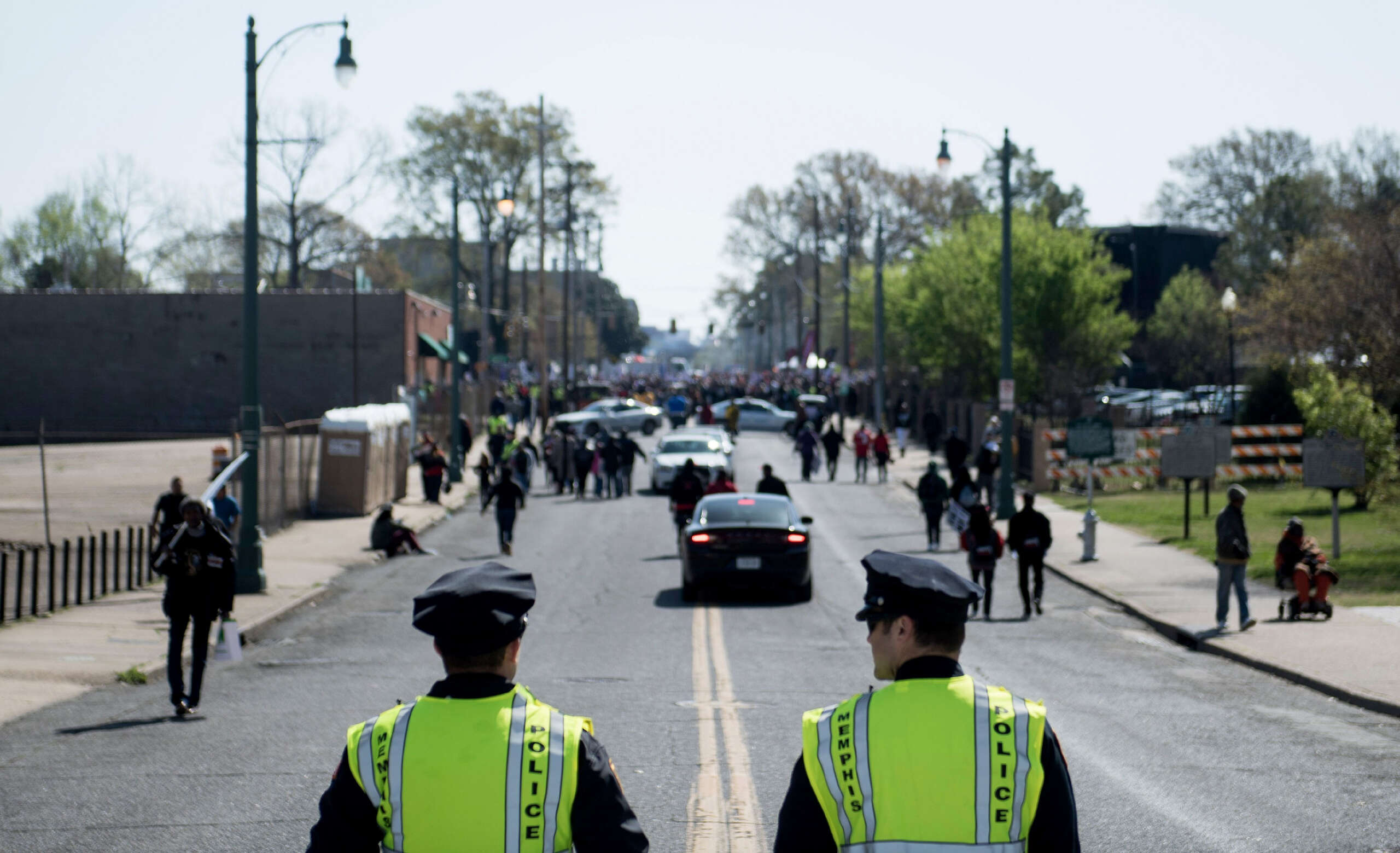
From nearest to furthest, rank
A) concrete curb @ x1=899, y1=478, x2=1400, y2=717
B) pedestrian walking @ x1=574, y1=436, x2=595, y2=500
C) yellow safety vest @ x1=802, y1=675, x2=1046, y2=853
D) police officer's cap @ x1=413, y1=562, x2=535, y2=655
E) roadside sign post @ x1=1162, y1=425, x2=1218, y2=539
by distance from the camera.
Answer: yellow safety vest @ x1=802, y1=675, x2=1046, y2=853, police officer's cap @ x1=413, y1=562, x2=535, y2=655, concrete curb @ x1=899, y1=478, x2=1400, y2=717, roadside sign post @ x1=1162, y1=425, x2=1218, y2=539, pedestrian walking @ x1=574, y1=436, x2=595, y2=500

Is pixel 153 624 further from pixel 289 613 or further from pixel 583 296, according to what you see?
pixel 583 296

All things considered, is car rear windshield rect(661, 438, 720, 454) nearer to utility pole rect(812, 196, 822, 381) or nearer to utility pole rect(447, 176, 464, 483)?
utility pole rect(447, 176, 464, 483)

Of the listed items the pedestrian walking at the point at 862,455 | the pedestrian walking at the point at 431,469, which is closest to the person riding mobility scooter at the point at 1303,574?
the pedestrian walking at the point at 431,469

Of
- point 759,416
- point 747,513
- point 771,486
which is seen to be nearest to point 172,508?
point 747,513

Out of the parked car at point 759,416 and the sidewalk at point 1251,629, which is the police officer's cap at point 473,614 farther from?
the parked car at point 759,416

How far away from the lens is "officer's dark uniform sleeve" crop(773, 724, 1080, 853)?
10.9ft

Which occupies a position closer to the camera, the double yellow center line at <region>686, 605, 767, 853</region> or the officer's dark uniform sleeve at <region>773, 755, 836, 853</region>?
the officer's dark uniform sleeve at <region>773, 755, 836, 853</region>

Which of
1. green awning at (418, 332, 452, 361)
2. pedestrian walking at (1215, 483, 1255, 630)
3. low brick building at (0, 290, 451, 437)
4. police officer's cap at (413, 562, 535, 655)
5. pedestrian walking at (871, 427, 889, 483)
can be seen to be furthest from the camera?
green awning at (418, 332, 452, 361)

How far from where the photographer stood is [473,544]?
90.1 ft

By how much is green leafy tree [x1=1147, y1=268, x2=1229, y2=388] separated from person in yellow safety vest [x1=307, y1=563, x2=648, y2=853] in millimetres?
67608

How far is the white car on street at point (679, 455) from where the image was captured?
36406 millimetres

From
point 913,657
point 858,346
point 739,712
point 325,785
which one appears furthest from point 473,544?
point 858,346

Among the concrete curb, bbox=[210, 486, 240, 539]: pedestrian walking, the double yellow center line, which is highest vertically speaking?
bbox=[210, 486, 240, 539]: pedestrian walking

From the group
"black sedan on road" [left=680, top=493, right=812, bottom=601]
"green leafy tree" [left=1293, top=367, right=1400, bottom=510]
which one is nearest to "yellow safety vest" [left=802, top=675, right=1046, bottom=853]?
"black sedan on road" [left=680, top=493, right=812, bottom=601]
